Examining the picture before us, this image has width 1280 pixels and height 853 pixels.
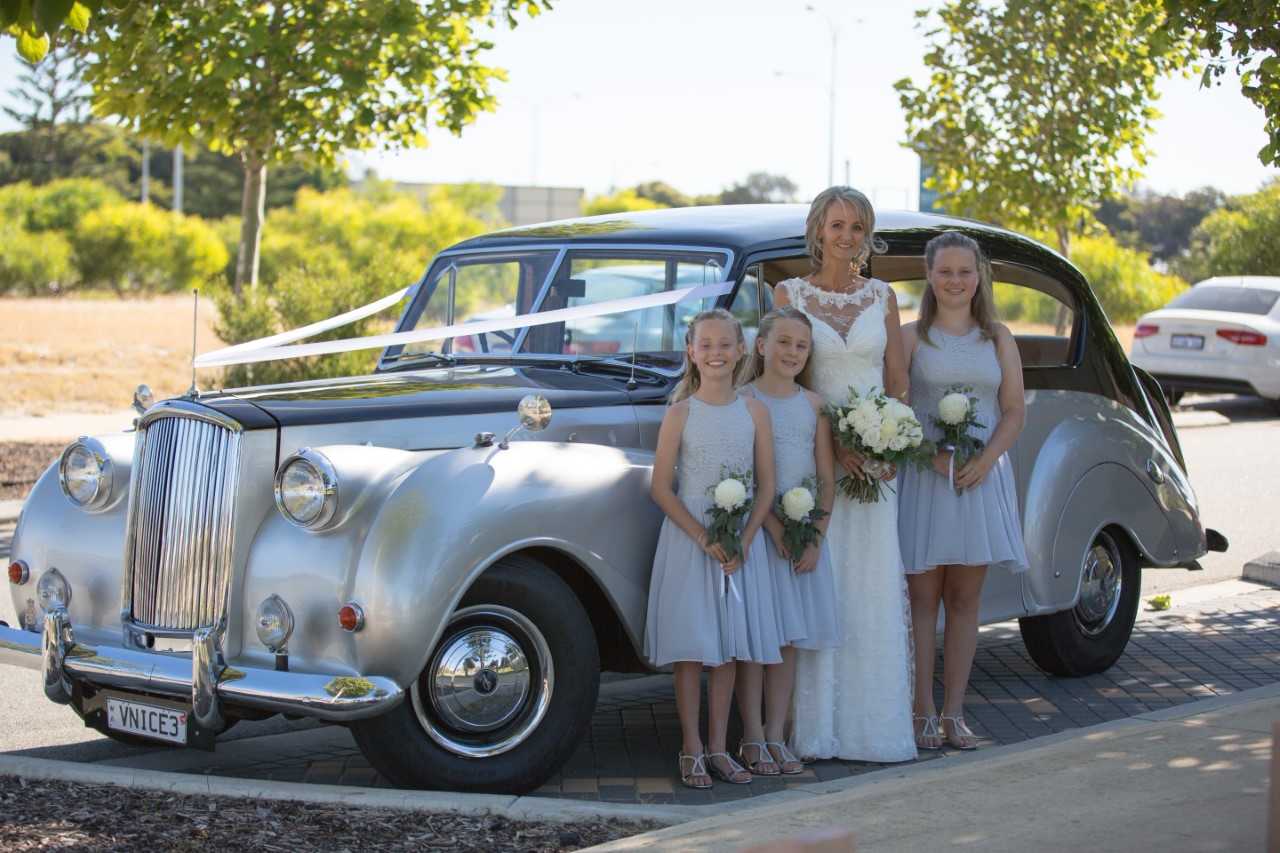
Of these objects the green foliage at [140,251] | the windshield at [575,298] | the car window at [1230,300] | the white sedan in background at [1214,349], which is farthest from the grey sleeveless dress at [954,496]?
the green foliage at [140,251]

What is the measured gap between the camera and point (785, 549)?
19.0 ft

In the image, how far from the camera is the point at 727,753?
5.90 m

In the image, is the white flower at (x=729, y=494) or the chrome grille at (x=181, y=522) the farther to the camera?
the white flower at (x=729, y=494)

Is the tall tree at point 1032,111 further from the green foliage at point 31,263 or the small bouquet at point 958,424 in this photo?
the green foliage at point 31,263

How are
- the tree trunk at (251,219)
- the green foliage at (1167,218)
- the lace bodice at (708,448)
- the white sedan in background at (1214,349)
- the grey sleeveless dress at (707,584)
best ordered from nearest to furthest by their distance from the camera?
the grey sleeveless dress at (707,584) → the lace bodice at (708,448) → the tree trunk at (251,219) → the white sedan in background at (1214,349) → the green foliage at (1167,218)

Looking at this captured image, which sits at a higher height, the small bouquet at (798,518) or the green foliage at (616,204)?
the green foliage at (616,204)

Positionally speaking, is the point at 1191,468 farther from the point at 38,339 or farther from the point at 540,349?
the point at 38,339

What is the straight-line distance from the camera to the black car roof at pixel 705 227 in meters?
6.57

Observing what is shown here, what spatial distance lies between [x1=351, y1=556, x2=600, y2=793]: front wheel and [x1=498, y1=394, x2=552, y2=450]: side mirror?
Answer: 1.44 feet

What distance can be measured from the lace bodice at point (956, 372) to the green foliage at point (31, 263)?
35139 millimetres

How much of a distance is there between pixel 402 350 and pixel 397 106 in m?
8.72

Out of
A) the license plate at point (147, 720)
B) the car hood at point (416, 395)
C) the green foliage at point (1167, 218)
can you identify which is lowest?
the license plate at point (147, 720)

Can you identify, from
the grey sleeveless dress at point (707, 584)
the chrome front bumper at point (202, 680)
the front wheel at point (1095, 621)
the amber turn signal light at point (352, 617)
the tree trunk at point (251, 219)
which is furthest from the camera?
the tree trunk at point (251, 219)

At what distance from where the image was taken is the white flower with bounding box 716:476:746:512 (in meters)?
5.57
